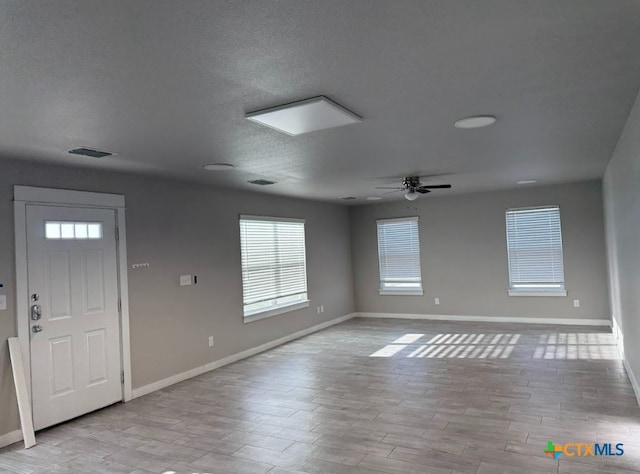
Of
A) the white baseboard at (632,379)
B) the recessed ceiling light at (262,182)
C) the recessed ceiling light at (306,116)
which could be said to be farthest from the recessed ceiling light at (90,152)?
the white baseboard at (632,379)

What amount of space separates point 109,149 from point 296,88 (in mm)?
1997

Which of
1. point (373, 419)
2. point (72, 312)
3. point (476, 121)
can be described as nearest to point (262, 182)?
point (72, 312)

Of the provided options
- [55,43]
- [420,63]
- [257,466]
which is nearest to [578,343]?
[257,466]

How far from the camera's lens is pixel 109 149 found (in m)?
3.68

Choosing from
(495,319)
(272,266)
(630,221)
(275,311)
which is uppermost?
(630,221)

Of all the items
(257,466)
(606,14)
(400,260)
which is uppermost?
(606,14)

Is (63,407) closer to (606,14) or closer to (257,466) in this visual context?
(257,466)

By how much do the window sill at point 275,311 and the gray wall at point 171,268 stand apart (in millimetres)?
90

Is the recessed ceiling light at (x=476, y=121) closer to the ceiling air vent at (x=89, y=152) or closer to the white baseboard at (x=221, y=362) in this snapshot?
the ceiling air vent at (x=89, y=152)

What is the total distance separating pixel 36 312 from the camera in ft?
13.0

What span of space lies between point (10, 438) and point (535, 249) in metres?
7.56

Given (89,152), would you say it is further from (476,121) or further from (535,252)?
(535,252)

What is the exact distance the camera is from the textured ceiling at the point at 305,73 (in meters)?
1.73

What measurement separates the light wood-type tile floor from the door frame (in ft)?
1.98
